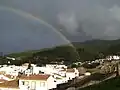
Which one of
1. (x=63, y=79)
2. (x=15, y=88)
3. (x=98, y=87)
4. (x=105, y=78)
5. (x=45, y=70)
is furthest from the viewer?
(x=45, y=70)

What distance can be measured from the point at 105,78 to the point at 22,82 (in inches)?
836

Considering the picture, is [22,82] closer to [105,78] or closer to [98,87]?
[105,78]

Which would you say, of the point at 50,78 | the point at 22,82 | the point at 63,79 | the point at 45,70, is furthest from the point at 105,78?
the point at 45,70

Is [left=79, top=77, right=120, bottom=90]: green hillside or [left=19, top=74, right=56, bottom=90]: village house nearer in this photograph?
[left=79, top=77, right=120, bottom=90]: green hillside

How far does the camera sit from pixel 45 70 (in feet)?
345

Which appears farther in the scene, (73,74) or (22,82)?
(73,74)

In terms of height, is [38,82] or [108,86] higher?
[38,82]

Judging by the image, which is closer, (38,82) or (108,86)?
(108,86)

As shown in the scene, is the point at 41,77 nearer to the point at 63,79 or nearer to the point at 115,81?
the point at 63,79

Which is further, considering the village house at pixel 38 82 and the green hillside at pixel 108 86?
the village house at pixel 38 82

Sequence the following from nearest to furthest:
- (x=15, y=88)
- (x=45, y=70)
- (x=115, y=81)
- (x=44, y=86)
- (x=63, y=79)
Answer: (x=115, y=81) → (x=15, y=88) → (x=44, y=86) → (x=63, y=79) → (x=45, y=70)

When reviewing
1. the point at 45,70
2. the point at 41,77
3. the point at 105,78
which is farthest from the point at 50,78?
the point at 45,70

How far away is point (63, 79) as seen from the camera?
279ft

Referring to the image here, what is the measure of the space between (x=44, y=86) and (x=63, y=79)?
53.1 ft
